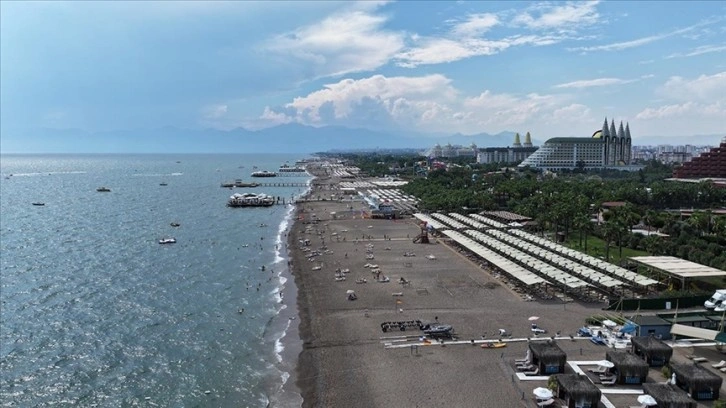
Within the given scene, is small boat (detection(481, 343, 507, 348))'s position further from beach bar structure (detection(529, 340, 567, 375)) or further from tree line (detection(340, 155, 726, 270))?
tree line (detection(340, 155, 726, 270))

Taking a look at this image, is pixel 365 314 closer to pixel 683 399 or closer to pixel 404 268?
pixel 404 268

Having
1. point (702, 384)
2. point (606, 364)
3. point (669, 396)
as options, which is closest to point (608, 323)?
point (606, 364)

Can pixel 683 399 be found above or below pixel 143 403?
above

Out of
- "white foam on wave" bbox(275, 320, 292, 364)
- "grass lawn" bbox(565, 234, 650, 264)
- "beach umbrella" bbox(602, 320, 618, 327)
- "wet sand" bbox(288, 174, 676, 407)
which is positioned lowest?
"white foam on wave" bbox(275, 320, 292, 364)

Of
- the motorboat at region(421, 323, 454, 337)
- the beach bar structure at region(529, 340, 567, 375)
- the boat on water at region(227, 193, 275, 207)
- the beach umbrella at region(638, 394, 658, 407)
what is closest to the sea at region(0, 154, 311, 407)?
the motorboat at region(421, 323, 454, 337)

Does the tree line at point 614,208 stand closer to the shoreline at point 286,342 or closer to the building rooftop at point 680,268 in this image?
the building rooftop at point 680,268

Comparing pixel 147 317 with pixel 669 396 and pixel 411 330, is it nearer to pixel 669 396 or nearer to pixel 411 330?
pixel 411 330

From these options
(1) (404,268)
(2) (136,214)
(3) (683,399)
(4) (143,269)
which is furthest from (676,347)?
(2) (136,214)
